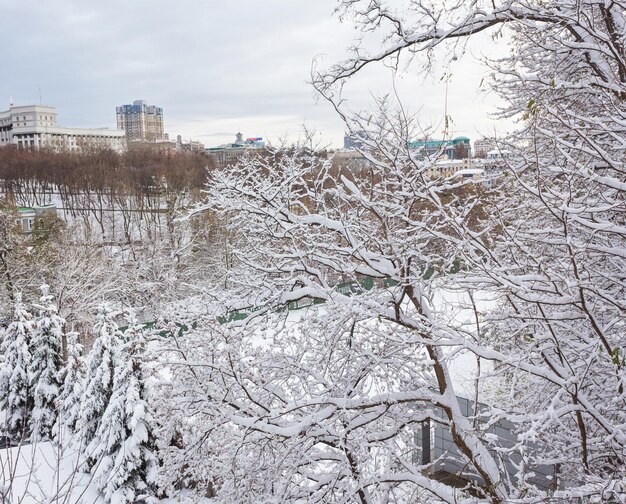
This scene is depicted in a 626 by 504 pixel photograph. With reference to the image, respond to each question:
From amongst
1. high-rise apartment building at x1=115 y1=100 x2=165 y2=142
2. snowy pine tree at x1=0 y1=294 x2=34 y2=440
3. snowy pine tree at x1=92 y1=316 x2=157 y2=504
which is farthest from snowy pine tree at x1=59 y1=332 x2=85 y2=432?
high-rise apartment building at x1=115 y1=100 x2=165 y2=142

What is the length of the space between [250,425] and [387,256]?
1854mm

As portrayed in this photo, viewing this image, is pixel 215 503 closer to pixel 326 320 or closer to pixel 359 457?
pixel 359 457

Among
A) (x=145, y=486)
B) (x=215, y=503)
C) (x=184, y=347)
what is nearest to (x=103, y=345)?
(x=145, y=486)

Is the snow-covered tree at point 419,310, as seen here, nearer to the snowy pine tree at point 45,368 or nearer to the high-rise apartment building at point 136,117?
the snowy pine tree at point 45,368

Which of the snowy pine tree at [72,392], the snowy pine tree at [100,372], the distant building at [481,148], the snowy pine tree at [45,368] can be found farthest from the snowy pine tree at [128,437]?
the distant building at [481,148]

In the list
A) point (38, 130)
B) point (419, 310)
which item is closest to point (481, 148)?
point (419, 310)

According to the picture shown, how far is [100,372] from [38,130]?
341ft

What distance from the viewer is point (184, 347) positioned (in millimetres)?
6074

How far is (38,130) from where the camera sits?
328 ft

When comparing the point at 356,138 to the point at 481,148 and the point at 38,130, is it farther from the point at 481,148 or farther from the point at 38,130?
the point at 38,130

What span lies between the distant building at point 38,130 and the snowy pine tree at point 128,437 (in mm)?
95287

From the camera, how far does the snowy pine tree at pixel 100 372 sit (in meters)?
10.9

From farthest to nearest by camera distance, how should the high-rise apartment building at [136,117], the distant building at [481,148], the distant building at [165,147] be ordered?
the high-rise apartment building at [136,117], the distant building at [165,147], the distant building at [481,148]

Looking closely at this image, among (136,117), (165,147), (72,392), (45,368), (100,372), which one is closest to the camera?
(100,372)
